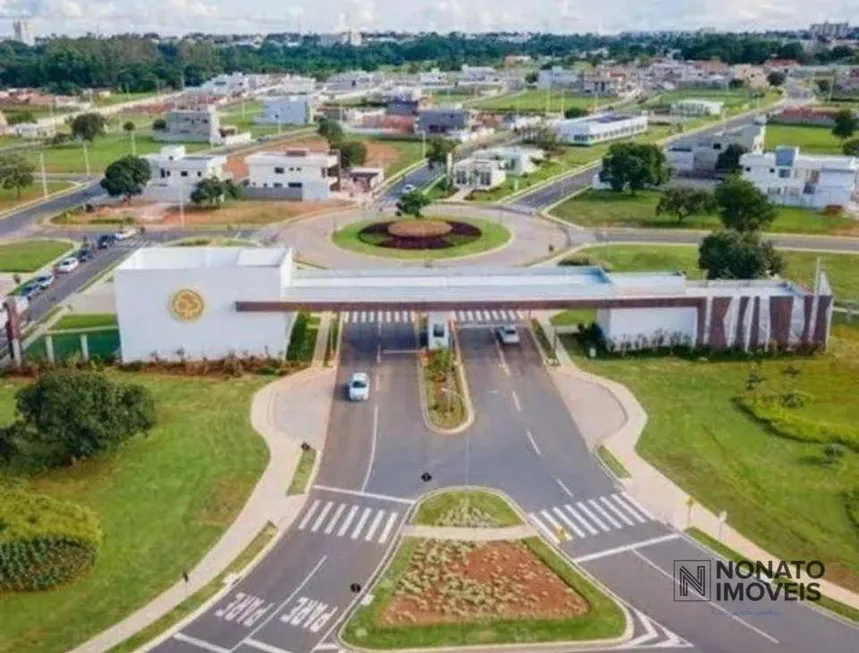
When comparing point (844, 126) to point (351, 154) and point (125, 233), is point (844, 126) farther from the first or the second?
point (125, 233)

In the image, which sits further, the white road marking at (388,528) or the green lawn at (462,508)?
the green lawn at (462,508)

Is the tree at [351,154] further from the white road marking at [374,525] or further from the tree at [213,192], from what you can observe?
the white road marking at [374,525]

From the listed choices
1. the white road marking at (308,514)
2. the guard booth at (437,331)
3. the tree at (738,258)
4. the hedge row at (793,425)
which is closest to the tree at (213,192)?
the guard booth at (437,331)

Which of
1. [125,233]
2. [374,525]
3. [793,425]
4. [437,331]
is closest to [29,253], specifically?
[125,233]

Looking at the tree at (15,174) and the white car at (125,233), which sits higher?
the tree at (15,174)

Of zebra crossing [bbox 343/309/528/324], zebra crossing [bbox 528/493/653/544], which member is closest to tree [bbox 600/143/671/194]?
zebra crossing [bbox 343/309/528/324]

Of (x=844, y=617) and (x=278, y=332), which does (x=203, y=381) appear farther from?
(x=844, y=617)
